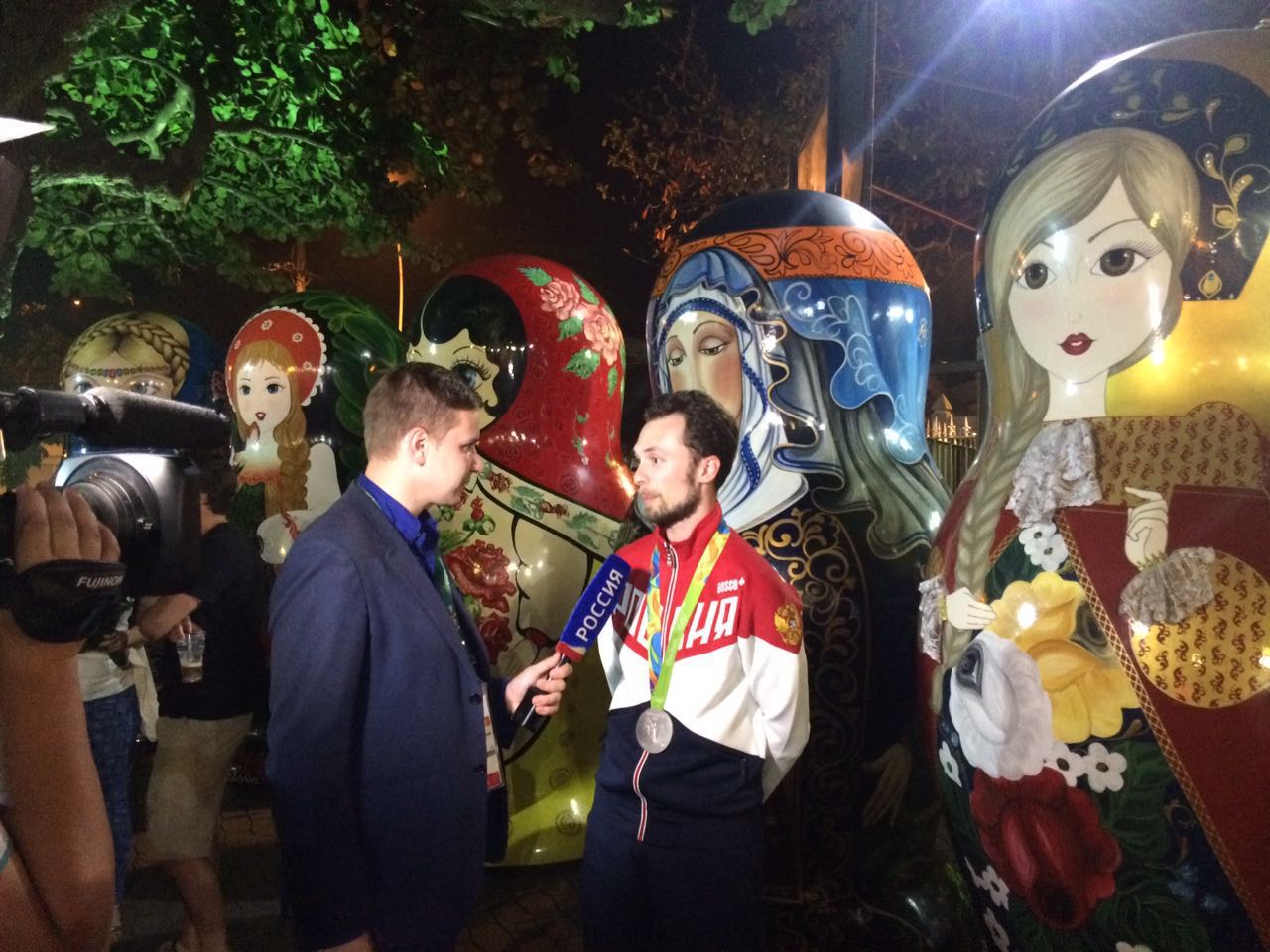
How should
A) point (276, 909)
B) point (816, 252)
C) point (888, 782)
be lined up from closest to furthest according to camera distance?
point (888, 782)
point (816, 252)
point (276, 909)

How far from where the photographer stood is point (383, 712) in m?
2.17

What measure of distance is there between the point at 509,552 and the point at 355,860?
84.4 inches

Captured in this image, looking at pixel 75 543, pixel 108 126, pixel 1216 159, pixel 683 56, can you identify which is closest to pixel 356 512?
pixel 75 543

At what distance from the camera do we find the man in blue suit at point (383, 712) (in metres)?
2.03

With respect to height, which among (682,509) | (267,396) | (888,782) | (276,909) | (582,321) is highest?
(582,321)

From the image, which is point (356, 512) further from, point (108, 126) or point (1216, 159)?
point (108, 126)

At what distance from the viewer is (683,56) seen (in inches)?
443

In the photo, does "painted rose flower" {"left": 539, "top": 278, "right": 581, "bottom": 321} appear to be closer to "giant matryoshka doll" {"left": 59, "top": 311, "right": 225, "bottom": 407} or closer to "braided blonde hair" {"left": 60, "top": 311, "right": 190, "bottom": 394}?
"giant matryoshka doll" {"left": 59, "top": 311, "right": 225, "bottom": 407}

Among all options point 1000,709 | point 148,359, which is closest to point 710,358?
point 1000,709

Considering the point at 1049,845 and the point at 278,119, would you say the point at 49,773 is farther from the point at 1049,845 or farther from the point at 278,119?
the point at 278,119

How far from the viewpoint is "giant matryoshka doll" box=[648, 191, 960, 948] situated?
292 centimetres

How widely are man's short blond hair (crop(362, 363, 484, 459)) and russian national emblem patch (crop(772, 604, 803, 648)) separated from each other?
1.02 metres

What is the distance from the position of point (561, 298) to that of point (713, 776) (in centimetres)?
263

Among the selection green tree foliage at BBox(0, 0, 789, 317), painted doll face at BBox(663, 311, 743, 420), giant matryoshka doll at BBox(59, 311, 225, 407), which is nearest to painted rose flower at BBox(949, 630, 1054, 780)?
painted doll face at BBox(663, 311, 743, 420)
